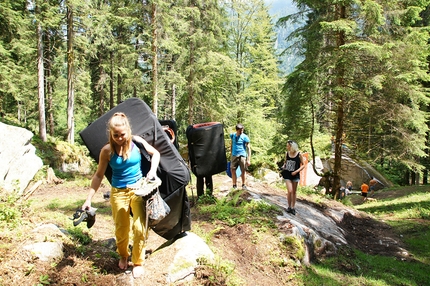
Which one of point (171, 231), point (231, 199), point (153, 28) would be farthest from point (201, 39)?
point (171, 231)

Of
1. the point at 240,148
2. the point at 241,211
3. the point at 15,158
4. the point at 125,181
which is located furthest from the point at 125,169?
the point at 240,148

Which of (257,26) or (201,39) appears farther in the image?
(257,26)

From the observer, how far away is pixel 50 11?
1519 cm

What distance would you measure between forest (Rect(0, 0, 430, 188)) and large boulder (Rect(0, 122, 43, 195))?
28.0 ft

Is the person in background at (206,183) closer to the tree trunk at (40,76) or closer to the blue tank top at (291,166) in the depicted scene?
the blue tank top at (291,166)

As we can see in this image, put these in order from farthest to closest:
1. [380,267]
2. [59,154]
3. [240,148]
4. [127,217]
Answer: [59,154] → [240,148] → [380,267] → [127,217]

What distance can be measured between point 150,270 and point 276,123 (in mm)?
19873

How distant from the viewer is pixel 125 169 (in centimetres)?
343

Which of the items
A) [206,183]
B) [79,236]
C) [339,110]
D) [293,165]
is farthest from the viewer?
[339,110]

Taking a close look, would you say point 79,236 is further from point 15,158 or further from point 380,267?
point 380,267

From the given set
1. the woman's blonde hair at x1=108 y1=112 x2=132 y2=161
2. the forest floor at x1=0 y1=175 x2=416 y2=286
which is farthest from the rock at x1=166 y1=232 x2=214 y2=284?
the woman's blonde hair at x1=108 y1=112 x2=132 y2=161

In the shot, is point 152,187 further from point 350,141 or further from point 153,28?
point 153,28

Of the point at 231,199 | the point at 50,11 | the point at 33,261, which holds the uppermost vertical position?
the point at 50,11

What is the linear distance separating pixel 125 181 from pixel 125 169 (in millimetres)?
146
